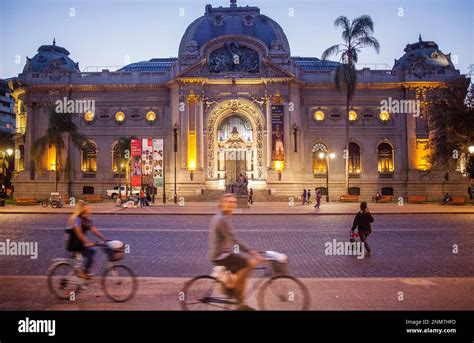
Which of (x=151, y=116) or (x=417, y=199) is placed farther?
(x=151, y=116)

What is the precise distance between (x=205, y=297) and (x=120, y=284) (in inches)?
77.8

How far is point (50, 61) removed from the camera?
55.9 meters

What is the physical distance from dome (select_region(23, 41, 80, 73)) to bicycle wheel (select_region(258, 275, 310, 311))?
52592 mm

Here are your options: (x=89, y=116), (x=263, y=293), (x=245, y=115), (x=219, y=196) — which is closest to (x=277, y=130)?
(x=245, y=115)

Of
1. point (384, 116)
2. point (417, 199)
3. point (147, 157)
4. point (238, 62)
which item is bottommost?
point (417, 199)

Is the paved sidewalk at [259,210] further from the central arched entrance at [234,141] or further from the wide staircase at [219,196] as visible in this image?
the central arched entrance at [234,141]

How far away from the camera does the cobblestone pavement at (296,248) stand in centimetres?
1072

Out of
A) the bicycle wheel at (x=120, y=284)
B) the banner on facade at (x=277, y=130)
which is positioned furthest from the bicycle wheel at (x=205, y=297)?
the banner on facade at (x=277, y=130)

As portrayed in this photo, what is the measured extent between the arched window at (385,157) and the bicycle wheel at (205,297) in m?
48.5

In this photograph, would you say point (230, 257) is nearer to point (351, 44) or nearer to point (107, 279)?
point (107, 279)

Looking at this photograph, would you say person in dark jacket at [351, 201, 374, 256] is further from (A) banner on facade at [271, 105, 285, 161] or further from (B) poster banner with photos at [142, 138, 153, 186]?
(A) banner on facade at [271, 105, 285, 161]
